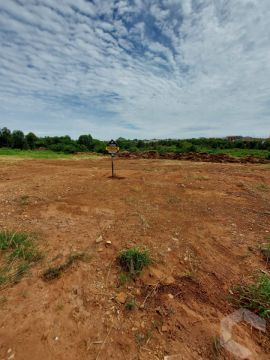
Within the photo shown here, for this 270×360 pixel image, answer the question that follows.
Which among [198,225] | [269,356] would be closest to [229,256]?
[198,225]

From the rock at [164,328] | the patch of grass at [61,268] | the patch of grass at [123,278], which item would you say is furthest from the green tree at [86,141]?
the rock at [164,328]

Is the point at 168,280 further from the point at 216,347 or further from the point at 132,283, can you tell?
the point at 216,347

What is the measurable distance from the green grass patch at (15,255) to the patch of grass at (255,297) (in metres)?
2.18

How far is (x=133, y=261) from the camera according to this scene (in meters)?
2.54

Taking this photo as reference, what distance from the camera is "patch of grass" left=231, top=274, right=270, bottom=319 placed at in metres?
2.00

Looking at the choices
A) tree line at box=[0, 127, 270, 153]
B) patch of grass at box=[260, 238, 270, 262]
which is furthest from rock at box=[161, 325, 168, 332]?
tree line at box=[0, 127, 270, 153]

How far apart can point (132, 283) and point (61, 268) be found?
2.62ft

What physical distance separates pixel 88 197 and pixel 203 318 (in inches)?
152

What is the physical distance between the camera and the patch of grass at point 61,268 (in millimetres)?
2311

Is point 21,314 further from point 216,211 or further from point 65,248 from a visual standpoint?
point 216,211

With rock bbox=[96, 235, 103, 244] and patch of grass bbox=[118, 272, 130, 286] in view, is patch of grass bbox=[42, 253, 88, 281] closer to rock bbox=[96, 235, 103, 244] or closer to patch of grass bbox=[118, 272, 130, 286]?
rock bbox=[96, 235, 103, 244]

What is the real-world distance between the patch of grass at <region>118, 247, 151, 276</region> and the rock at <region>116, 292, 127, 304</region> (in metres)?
0.28

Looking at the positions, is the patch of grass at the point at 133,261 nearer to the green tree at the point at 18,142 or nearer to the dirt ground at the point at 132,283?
the dirt ground at the point at 132,283

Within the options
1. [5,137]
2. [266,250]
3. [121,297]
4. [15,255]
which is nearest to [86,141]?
[5,137]
